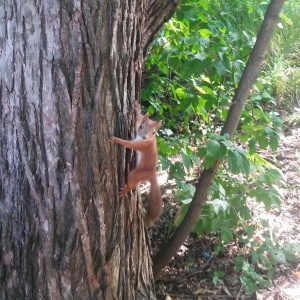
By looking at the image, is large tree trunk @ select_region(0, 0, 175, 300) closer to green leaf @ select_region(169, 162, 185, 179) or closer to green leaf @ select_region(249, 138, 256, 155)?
green leaf @ select_region(169, 162, 185, 179)

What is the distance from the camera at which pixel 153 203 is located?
225 cm

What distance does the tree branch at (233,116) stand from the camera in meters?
2.48

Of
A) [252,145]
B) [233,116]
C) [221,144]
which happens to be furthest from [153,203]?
[233,116]

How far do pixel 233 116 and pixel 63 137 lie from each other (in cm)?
129

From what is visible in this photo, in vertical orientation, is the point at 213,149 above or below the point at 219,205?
above

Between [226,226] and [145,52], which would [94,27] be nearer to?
[145,52]

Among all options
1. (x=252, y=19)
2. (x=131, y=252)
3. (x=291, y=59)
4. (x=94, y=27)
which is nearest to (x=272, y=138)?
(x=131, y=252)

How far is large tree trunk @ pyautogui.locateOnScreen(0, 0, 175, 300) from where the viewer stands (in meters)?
1.56

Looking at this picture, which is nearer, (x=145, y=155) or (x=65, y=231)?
(x=65, y=231)

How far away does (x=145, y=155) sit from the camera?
1.96 m

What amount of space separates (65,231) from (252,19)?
13.7ft

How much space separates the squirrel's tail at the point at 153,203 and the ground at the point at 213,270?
Result: 2.29 ft

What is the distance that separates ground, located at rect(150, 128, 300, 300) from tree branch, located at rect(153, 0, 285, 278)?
201mm

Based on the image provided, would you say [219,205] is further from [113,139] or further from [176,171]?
[113,139]
